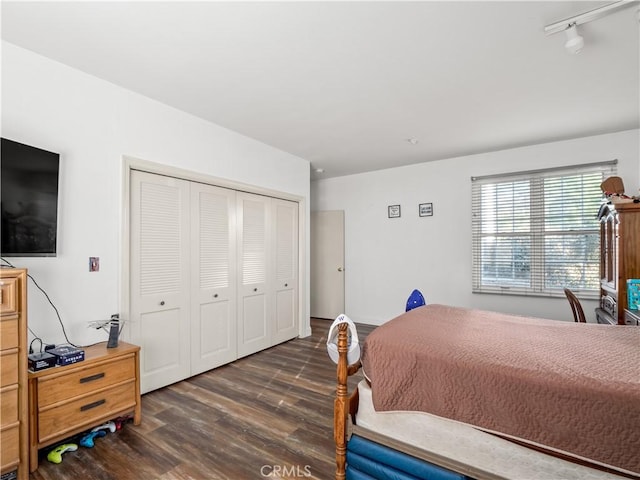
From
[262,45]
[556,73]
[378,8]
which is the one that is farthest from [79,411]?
[556,73]

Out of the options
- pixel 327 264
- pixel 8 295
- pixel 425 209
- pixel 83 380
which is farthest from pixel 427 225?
pixel 8 295

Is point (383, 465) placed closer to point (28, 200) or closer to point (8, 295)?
point (8, 295)

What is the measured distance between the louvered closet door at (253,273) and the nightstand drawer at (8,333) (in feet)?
7.04

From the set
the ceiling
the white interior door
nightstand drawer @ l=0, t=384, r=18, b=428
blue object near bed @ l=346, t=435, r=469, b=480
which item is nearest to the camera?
blue object near bed @ l=346, t=435, r=469, b=480

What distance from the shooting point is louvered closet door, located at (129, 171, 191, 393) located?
2.78 meters

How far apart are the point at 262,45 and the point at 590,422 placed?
102 inches

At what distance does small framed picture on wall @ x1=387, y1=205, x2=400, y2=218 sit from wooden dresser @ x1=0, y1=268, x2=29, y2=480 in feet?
14.8

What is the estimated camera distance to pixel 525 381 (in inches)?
54.5

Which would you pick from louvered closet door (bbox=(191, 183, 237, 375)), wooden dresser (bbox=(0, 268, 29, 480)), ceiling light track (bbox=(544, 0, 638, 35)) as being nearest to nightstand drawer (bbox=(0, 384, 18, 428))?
wooden dresser (bbox=(0, 268, 29, 480))

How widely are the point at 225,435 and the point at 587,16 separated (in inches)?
135

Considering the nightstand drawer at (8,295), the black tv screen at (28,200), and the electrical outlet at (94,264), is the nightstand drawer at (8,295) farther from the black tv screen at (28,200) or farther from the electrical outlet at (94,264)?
the electrical outlet at (94,264)

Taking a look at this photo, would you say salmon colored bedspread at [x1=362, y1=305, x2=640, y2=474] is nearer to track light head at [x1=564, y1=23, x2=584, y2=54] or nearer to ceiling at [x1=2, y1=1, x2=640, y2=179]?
track light head at [x1=564, y1=23, x2=584, y2=54]

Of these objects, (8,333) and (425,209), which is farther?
(425,209)

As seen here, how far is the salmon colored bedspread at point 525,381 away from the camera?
1235mm
